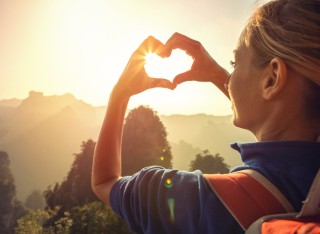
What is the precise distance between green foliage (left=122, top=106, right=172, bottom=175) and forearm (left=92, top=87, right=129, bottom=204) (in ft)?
110

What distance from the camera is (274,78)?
133 centimetres

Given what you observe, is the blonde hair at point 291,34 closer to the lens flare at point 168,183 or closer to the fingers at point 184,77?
the fingers at point 184,77

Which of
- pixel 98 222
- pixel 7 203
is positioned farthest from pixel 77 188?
pixel 7 203

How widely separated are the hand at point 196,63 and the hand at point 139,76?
7 cm

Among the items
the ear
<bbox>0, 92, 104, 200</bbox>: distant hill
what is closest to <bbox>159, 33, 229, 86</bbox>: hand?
the ear

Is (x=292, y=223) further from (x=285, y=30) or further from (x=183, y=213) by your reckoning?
(x=285, y=30)

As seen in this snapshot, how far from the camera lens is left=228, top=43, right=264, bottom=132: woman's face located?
145 cm

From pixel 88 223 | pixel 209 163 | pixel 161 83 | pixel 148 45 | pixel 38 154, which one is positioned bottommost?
pixel 209 163

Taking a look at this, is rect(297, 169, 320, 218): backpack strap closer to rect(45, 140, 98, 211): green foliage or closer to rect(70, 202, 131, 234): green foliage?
rect(70, 202, 131, 234): green foliage

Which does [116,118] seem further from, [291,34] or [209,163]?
[209,163]

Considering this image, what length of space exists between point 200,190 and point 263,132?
460 millimetres

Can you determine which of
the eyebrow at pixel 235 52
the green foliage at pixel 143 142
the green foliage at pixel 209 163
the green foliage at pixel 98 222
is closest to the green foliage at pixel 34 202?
the green foliage at pixel 209 163

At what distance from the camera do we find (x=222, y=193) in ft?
3.76

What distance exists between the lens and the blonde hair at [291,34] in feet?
3.96
